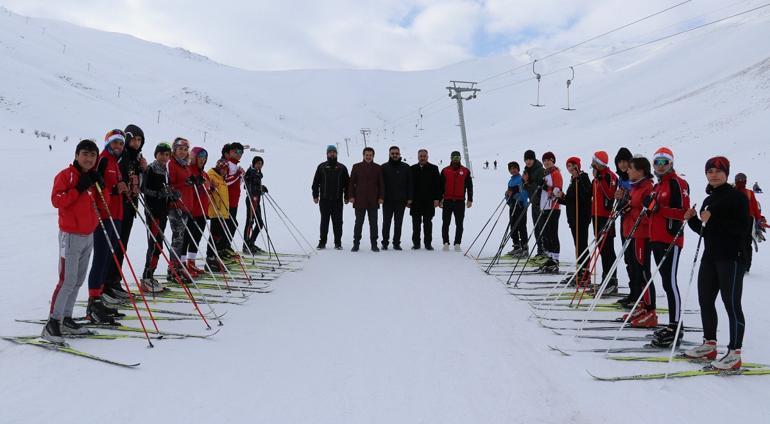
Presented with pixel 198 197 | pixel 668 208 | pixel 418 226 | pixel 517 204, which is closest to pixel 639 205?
pixel 668 208

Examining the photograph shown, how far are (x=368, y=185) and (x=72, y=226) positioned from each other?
637 centimetres

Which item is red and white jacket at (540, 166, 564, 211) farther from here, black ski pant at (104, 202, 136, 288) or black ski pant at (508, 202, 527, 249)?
black ski pant at (104, 202, 136, 288)

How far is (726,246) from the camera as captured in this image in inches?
173

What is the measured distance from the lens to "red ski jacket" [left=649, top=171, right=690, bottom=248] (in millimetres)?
5016

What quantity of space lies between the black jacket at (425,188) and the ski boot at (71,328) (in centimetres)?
692

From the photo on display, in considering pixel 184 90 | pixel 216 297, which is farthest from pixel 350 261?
pixel 184 90

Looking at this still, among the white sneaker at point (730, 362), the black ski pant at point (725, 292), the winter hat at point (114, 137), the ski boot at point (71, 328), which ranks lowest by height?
the white sneaker at point (730, 362)

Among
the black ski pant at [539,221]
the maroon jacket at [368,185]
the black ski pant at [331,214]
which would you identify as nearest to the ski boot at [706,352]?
the black ski pant at [539,221]

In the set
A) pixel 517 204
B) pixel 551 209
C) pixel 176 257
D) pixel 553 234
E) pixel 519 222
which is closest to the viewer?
pixel 176 257

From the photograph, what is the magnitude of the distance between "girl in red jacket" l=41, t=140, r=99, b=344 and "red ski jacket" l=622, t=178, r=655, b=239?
5.42m

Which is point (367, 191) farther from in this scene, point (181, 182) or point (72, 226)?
point (72, 226)

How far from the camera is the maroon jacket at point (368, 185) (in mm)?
10516

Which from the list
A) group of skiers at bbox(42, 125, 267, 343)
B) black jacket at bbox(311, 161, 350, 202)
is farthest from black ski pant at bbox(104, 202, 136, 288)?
black jacket at bbox(311, 161, 350, 202)

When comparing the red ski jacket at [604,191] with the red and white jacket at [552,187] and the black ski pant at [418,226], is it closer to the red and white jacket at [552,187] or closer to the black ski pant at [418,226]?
the red and white jacket at [552,187]
